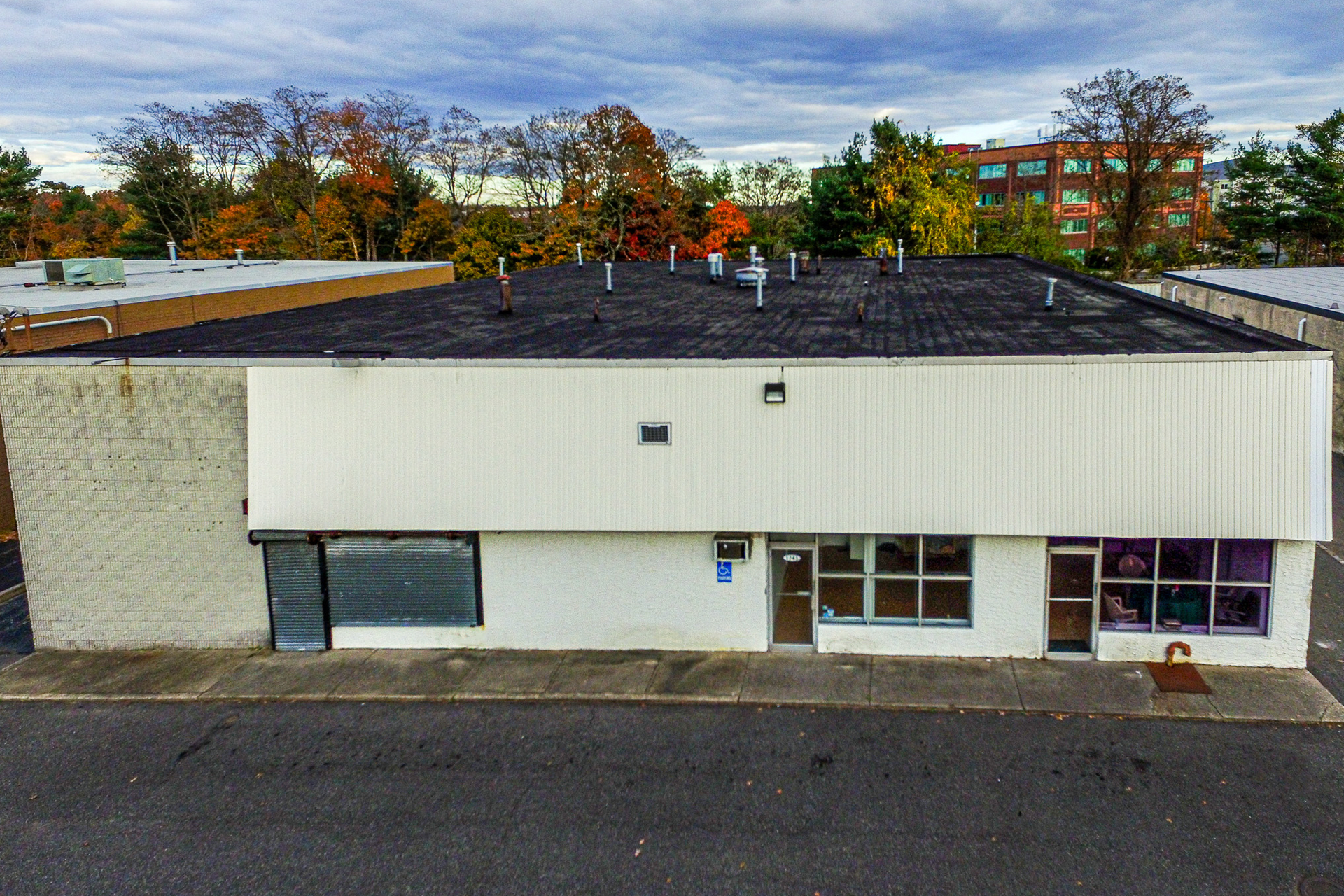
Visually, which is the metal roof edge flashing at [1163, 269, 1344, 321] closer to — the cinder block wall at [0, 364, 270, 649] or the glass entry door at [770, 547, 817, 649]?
the glass entry door at [770, 547, 817, 649]

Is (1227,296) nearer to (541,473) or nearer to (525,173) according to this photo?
(541,473)

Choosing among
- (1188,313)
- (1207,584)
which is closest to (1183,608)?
(1207,584)

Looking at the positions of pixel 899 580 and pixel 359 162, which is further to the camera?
pixel 359 162

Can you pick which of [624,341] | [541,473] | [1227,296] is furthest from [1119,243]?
[541,473]

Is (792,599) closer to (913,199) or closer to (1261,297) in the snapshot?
(1261,297)

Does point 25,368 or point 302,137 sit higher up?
point 302,137

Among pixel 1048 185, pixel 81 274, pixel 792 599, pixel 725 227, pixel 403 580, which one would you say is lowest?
pixel 792 599

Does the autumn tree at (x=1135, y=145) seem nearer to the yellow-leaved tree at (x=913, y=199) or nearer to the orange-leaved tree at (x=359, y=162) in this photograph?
the yellow-leaved tree at (x=913, y=199)

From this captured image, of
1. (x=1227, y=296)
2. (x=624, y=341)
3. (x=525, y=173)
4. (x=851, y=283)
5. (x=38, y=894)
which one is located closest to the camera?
(x=38, y=894)
